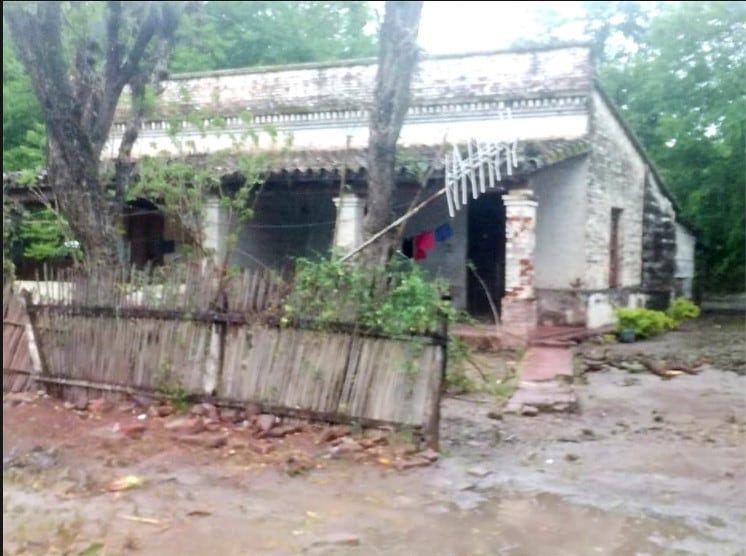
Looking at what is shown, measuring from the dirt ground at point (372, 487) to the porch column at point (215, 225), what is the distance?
236cm

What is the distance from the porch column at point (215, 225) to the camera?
30.5ft

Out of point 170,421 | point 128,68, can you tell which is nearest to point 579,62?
point 128,68

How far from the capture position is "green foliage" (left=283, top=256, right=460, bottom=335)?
6641mm

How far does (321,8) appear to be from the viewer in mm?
3967

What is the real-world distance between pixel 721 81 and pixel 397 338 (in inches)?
182

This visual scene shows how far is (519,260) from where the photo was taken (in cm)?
1304

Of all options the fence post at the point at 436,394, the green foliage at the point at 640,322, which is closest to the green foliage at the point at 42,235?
the fence post at the point at 436,394

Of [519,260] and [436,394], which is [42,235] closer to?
[436,394]

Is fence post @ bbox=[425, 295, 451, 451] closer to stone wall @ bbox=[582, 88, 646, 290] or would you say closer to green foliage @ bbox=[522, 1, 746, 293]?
green foliage @ bbox=[522, 1, 746, 293]

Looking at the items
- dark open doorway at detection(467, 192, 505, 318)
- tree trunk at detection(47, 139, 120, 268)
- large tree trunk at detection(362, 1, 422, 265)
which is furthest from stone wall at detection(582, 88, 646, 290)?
tree trunk at detection(47, 139, 120, 268)

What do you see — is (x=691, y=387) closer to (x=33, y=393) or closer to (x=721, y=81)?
(x=721, y=81)

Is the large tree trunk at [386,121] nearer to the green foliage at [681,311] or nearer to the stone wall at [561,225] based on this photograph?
the stone wall at [561,225]

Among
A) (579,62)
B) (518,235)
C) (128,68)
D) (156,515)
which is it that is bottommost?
(156,515)

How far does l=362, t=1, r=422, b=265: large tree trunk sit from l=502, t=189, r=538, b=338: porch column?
5.66m
